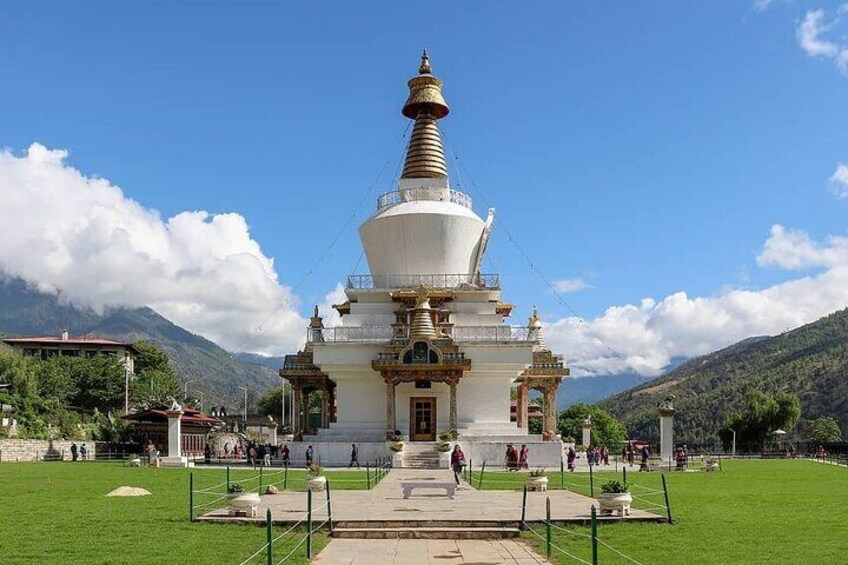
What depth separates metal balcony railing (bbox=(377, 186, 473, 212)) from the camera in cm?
5147

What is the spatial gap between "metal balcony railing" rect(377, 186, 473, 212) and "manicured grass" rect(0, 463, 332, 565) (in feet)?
91.6

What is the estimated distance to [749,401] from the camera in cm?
8200

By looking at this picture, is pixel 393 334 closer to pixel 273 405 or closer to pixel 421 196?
pixel 421 196

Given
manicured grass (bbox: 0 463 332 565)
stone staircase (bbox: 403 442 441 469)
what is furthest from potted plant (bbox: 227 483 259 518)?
stone staircase (bbox: 403 442 441 469)

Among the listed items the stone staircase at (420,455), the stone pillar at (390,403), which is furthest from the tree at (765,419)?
the stone staircase at (420,455)

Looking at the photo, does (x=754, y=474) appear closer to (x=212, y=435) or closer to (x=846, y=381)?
(x=212, y=435)

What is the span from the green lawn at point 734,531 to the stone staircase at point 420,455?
10613 millimetres

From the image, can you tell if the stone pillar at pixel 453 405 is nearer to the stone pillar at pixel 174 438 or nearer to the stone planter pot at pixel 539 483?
the stone pillar at pixel 174 438

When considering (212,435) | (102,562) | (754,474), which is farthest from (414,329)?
(102,562)

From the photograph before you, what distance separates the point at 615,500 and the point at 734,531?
2486mm

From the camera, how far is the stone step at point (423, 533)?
17.3 meters

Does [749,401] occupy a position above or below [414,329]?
below

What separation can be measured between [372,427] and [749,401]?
50395 millimetres

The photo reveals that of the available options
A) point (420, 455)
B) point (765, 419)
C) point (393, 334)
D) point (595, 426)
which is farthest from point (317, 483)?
point (765, 419)
